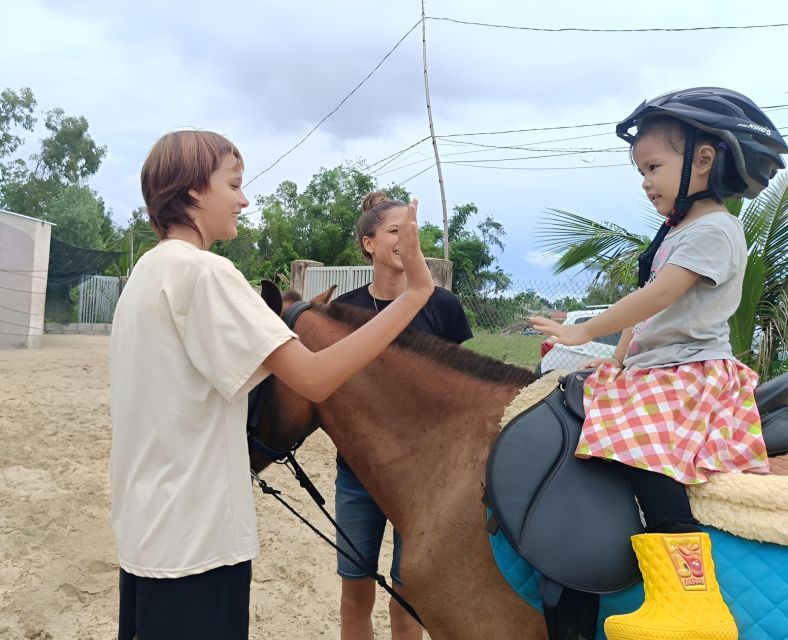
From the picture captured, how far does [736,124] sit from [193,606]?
6.54ft

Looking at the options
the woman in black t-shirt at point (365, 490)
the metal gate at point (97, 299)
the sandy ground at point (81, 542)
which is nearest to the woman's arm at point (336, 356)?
the woman in black t-shirt at point (365, 490)

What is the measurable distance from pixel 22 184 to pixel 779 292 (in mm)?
37725

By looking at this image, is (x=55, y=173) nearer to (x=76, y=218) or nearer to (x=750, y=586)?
(x=76, y=218)

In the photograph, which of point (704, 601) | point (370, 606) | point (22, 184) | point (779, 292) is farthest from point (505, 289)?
point (22, 184)

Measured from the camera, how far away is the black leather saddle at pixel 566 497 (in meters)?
1.47

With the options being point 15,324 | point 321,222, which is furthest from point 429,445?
point 321,222

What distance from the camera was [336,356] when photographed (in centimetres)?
140

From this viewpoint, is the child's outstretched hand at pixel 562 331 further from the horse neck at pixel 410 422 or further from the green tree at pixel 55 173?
the green tree at pixel 55 173

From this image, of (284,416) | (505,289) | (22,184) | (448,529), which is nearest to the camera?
(448,529)

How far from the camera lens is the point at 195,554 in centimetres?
136

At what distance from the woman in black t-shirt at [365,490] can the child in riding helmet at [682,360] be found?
38.2 inches

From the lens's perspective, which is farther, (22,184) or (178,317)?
(22,184)

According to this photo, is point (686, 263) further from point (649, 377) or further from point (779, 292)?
point (779, 292)

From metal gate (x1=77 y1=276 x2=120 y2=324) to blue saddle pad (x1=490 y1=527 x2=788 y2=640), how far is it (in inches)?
808
